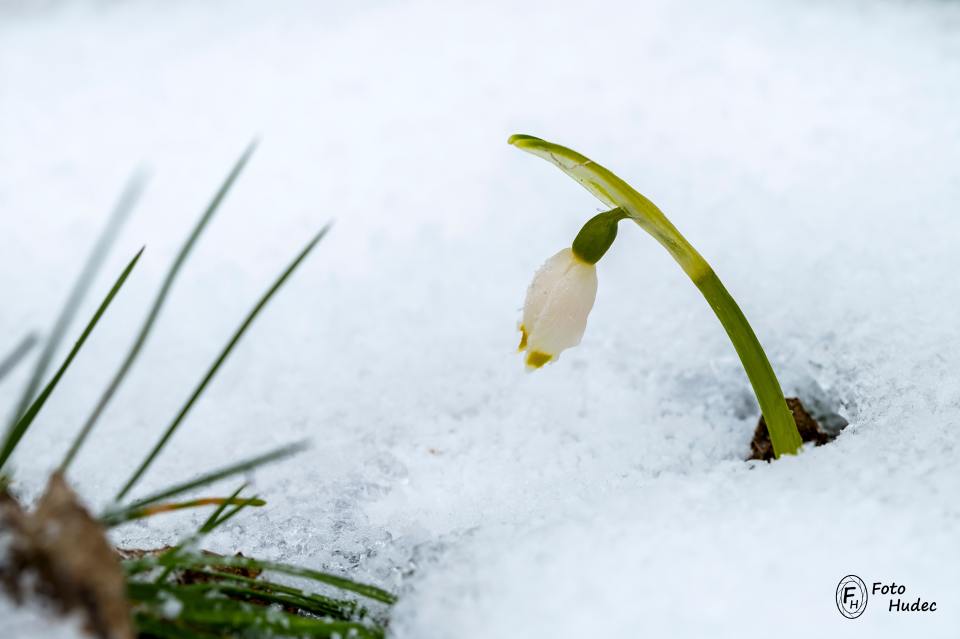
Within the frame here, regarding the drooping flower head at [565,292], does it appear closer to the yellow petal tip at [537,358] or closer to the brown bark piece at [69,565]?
the yellow petal tip at [537,358]

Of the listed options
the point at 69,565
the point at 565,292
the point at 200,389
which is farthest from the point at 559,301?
the point at 69,565

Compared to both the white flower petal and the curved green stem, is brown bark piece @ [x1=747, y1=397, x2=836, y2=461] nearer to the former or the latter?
the curved green stem

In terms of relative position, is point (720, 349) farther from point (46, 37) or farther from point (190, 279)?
point (46, 37)

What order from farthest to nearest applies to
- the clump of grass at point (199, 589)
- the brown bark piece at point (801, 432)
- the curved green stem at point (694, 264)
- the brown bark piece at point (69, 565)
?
the brown bark piece at point (801, 432) < the curved green stem at point (694, 264) < the clump of grass at point (199, 589) < the brown bark piece at point (69, 565)

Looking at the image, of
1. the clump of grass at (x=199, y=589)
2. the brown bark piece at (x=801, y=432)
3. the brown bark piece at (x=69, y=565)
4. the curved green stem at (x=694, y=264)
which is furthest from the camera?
the brown bark piece at (x=801, y=432)

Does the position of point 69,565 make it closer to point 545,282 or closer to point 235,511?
point 235,511

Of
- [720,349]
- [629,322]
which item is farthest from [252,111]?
[720,349]

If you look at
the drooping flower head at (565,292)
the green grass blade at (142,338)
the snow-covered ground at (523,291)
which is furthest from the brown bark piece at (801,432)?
the green grass blade at (142,338)
